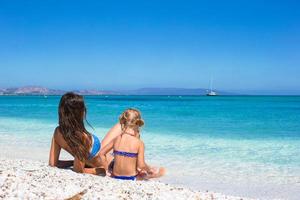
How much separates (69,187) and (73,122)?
1.22 metres

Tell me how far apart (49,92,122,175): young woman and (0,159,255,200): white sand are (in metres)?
0.47

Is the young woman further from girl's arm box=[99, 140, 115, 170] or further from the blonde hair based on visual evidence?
the blonde hair

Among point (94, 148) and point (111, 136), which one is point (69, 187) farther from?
point (111, 136)

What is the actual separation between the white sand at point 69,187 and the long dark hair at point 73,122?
1.59ft

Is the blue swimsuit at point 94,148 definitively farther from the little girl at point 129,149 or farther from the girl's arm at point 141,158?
the girl's arm at point 141,158

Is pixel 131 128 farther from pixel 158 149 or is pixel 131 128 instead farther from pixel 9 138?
pixel 9 138

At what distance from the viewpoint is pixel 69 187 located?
4.29m

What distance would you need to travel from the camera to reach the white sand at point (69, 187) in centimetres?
406

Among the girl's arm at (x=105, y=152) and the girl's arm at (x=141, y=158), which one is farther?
the girl's arm at (x=105, y=152)

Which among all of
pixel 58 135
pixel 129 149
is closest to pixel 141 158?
pixel 129 149

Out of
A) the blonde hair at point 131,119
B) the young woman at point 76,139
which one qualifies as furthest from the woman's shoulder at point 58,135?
the blonde hair at point 131,119

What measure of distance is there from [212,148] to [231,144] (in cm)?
128

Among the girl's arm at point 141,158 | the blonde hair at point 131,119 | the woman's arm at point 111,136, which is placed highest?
the blonde hair at point 131,119

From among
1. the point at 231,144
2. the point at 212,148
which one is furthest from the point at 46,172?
the point at 231,144
